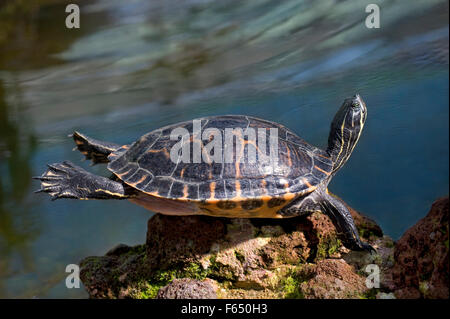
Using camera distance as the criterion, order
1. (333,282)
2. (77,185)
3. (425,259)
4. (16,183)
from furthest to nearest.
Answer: (16,183) → (77,185) → (333,282) → (425,259)

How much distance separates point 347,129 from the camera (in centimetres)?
243

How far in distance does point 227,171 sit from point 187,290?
811 mm

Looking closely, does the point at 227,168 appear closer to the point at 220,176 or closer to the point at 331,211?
the point at 220,176

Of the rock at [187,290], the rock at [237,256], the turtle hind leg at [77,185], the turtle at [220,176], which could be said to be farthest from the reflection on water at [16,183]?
the rock at [187,290]

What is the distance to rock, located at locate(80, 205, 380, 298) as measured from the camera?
6.84ft

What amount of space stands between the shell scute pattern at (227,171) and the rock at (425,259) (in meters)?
0.67

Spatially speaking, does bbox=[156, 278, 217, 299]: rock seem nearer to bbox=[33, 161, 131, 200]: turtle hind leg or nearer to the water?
bbox=[33, 161, 131, 200]: turtle hind leg

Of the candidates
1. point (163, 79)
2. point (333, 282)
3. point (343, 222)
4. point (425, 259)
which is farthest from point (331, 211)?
point (163, 79)

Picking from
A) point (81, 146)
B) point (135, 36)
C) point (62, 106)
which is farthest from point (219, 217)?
point (62, 106)

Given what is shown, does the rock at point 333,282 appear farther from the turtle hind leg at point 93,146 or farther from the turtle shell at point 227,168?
the turtle hind leg at point 93,146

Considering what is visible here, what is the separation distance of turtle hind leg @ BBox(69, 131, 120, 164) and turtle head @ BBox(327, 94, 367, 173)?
1881 mm

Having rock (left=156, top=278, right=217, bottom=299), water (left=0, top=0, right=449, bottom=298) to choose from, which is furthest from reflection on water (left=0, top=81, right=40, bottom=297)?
rock (left=156, top=278, right=217, bottom=299)

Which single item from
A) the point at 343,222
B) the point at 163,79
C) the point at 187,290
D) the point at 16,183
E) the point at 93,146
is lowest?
the point at 187,290

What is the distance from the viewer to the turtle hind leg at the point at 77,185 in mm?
2113
